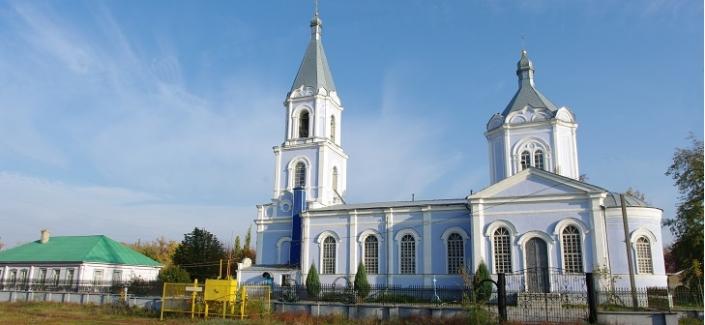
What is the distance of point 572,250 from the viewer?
25.5 metres

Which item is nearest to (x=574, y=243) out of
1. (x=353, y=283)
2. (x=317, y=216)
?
(x=353, y=283)

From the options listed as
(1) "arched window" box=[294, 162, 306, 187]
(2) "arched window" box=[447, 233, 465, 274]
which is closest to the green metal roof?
(1) "arched window" box=[294, 162, 306, 187]

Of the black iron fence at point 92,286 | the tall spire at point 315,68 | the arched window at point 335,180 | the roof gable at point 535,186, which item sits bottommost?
the black iron fence at point 92,286

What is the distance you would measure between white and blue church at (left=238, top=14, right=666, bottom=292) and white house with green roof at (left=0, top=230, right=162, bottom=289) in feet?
39.8

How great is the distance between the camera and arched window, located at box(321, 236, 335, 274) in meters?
31.2

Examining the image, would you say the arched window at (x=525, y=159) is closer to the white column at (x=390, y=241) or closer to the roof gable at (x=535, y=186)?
the roof gable at (x=535, y=186)

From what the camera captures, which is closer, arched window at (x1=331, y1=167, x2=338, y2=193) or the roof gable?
the roof gable

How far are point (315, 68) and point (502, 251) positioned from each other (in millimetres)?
18270

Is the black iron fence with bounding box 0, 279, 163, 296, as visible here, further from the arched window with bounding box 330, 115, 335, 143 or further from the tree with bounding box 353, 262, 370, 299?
the arched window with bounding box 330, 115, 335, 143

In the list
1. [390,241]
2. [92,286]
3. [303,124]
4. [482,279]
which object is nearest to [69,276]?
[92,286]

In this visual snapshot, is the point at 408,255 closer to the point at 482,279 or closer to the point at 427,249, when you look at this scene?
the point at 427,249

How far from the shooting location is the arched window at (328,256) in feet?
102

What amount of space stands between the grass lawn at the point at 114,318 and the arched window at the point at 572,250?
1000cm

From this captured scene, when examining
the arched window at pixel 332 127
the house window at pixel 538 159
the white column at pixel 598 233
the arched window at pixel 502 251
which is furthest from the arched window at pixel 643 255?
the arched window at pixel 332 127
